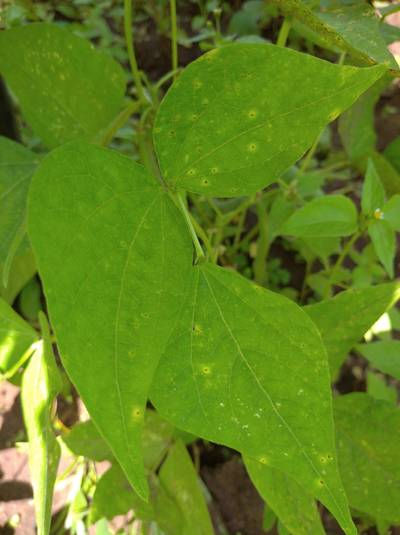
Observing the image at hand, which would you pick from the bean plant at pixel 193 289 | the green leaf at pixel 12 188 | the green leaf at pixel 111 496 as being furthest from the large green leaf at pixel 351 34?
the green leaf at pixel 111 496

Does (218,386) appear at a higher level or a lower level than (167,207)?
lower

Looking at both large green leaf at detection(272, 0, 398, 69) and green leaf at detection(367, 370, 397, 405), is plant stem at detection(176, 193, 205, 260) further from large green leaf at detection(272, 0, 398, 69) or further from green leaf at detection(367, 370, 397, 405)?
green leaf at detection(367, 370, 397, 405)

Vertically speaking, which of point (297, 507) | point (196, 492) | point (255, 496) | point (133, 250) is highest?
point (133, 250)

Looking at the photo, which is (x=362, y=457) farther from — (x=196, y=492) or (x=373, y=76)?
(x=373, y=76)

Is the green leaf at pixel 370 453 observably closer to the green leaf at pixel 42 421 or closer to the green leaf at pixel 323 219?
the green leaf at pixel 323 219

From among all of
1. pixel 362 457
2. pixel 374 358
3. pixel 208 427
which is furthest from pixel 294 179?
pixel 208 427
